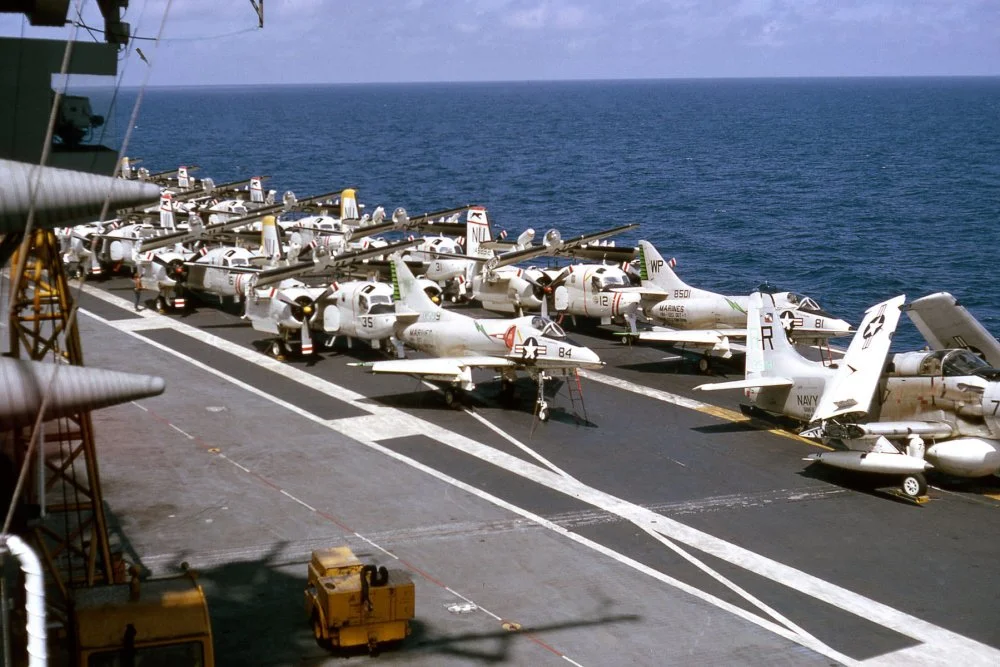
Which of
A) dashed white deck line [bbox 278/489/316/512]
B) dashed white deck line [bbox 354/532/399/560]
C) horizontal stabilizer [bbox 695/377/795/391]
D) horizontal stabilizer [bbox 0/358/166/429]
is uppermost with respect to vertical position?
horizontal stabilizer [bbox 0/358/166/429]

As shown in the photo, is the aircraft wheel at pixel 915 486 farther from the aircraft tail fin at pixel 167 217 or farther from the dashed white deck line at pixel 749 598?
the aircraft tail fin at pixel 167 217

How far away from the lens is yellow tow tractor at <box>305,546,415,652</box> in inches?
835

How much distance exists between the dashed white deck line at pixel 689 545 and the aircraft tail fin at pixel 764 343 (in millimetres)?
3809

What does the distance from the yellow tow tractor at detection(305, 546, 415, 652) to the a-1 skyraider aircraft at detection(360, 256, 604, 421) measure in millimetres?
16414

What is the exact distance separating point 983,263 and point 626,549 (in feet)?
217

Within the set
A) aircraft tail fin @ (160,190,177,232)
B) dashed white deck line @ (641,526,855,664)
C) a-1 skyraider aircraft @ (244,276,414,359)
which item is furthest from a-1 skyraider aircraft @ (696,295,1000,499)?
aircraft tail fin @ (160,190,177,232)

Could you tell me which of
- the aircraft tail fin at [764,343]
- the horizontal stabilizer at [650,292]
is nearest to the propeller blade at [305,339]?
the horizontal stabilizer at [650,292]

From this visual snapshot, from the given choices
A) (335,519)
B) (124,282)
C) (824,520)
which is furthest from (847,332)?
(124,282)

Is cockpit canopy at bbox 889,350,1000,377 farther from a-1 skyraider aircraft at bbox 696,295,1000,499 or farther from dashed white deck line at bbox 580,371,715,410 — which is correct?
dashed white deck line at bbox 580,371,715,410

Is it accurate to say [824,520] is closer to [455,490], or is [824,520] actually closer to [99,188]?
[455,490]

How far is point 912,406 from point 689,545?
30.9 ft

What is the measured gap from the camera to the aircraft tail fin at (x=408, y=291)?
140 feet

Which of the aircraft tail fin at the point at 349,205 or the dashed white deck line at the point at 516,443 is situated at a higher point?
the aircraft tail fin at the point at 349,205

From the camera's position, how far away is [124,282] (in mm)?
68688
